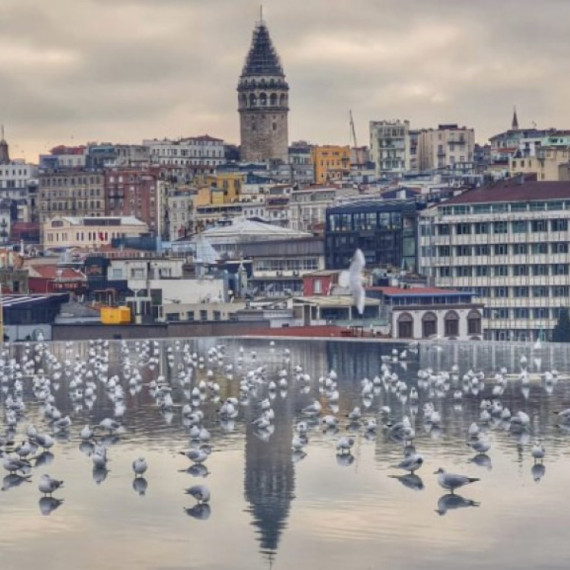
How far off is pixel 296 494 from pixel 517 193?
80328 mm

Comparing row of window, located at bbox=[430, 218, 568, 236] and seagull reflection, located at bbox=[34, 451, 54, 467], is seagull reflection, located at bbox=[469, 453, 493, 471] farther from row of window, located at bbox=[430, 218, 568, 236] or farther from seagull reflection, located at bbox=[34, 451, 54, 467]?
row of window, located at bbox=[430, 218, 568, 236]

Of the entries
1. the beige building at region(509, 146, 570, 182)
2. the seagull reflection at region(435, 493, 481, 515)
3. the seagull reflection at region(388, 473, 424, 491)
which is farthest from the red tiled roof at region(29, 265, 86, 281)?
the seagull reflection at region(435, 493, 481, 515)

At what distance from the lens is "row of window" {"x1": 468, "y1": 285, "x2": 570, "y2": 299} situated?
425ft

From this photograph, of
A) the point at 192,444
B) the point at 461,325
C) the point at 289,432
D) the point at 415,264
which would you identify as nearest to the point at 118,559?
the point at 192,444

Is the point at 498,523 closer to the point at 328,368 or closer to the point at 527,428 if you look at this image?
the point at 527,428

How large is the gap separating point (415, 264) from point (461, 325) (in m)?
15.7

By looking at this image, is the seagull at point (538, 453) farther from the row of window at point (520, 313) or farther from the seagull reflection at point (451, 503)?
the row of window at point (520, 313)

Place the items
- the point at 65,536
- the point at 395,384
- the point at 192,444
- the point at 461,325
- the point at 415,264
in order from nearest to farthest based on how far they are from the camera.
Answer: the point at 65,536
the point at 192,444
the point at 395,384
the point at 461,325
the point at 415,264

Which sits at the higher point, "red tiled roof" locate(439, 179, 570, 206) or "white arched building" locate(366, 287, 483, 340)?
"red tiled roof" locate(439, 179, 570, 206)

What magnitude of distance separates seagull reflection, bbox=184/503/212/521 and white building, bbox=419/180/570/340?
254 ft

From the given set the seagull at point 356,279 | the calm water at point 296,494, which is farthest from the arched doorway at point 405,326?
the calm water at point 296,494

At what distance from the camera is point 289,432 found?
6800 centimetres

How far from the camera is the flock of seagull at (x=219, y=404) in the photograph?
57844 mm

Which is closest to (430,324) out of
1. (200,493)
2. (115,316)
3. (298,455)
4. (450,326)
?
(450,326)
